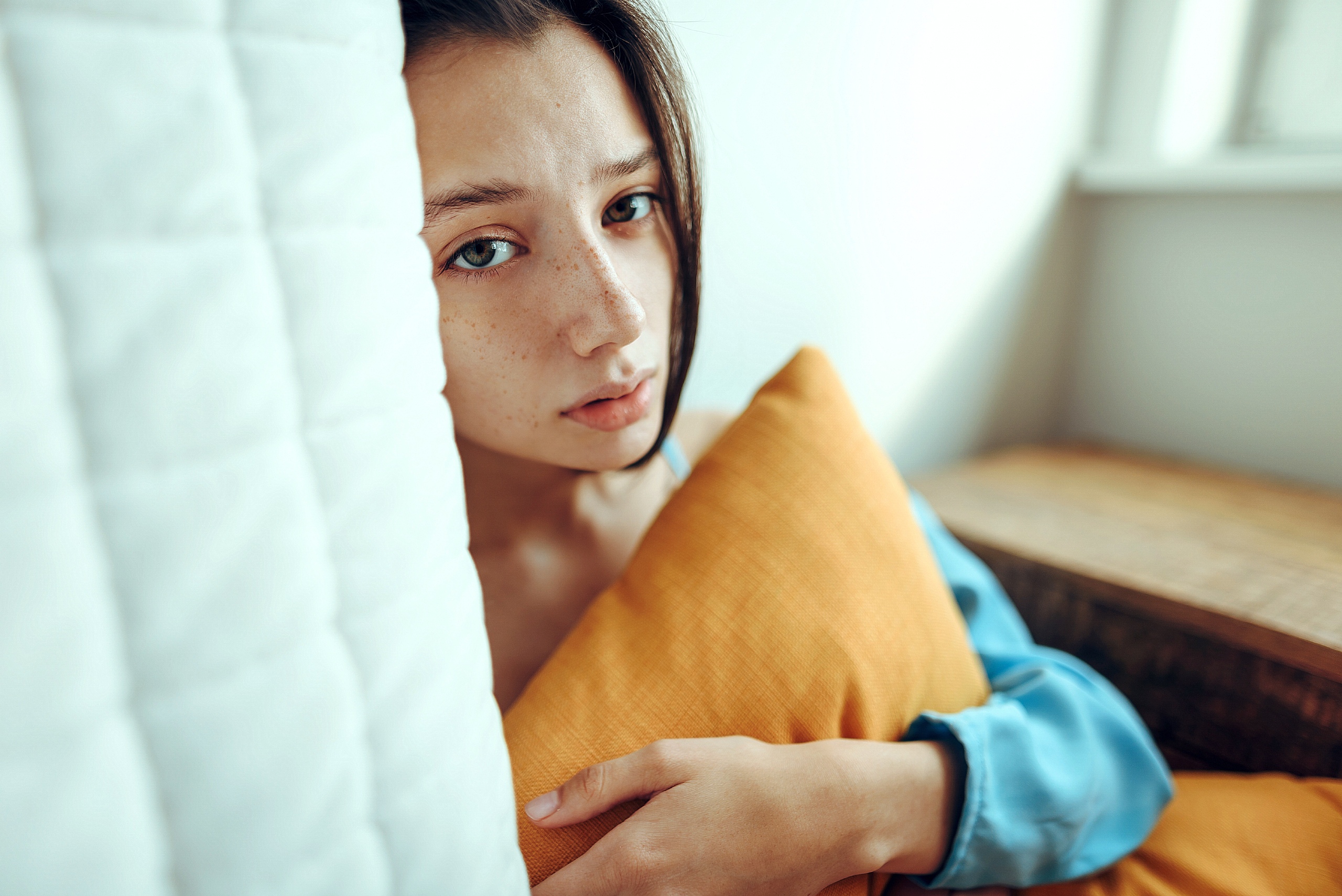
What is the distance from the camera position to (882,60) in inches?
39.4

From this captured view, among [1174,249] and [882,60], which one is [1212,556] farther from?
[882,60]

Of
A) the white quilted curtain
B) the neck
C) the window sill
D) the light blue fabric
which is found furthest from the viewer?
the window sill

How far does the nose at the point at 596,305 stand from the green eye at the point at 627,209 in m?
0.08

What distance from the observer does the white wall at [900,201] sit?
896 mm

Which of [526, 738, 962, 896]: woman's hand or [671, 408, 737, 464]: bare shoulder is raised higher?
[671, 408, 737, 464]: bare shoulder

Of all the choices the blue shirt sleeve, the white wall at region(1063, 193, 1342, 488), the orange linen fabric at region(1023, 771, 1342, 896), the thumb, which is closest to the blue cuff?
the blue shirt sleeve

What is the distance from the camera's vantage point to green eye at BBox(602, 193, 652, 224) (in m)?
0.59

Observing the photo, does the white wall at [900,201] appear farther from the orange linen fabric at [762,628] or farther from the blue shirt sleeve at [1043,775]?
the blue shirt sleeve at [1043,775]

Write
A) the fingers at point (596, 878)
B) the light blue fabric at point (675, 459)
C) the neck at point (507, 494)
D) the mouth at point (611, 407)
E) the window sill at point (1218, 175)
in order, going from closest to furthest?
the fingers at point (596, 878), the mouth at point (611, 407), the neck at point (507, 494), the light blue fabric at point (675, 459), the window sill at point (1218, 175)

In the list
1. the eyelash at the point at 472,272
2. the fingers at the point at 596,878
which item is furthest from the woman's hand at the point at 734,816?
the eyelash at the point at 472,272

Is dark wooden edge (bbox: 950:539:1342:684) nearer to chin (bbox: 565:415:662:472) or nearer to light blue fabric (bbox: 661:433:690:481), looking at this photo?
light blue fabric (bbox: 661:433:690:481)

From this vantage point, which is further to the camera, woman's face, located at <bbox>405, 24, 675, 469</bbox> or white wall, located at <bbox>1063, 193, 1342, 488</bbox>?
white wall, located at <bbox>1063, 193, 1342, 488</bbox>

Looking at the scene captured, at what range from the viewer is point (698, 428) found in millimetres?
896

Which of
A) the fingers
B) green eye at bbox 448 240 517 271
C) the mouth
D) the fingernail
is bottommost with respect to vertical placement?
the fingers
